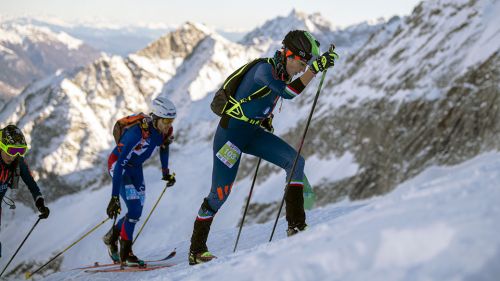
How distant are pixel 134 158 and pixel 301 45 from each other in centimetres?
526

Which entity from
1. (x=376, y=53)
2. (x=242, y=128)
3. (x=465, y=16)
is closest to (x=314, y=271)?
(x=242, y=128)

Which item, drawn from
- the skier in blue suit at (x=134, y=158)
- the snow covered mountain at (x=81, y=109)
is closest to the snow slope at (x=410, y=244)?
the skier in blue suit at (x=134, y=158)

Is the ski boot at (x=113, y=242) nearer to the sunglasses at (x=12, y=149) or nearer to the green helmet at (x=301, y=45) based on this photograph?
the sunglasses at (x=12, y=149)

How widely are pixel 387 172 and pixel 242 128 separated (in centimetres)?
2949

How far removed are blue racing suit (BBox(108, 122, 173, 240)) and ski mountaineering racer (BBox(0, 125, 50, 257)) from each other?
178cm

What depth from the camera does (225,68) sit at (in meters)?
191

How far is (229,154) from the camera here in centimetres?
688

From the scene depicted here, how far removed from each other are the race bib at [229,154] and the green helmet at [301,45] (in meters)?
1.71

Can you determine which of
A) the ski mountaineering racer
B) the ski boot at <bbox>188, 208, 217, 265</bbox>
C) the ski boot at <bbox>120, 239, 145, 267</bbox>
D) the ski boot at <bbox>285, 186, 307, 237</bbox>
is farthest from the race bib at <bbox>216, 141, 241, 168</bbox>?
the ski mountaineering racer

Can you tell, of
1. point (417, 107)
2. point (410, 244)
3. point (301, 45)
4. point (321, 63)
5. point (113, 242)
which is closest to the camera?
point (410, 244)

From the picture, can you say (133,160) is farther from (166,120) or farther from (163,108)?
(163,108)

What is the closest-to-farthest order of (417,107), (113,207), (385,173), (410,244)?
(410,244)
(113,207)
(385,173)
(417,107)

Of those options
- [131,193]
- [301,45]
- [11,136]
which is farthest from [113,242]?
[301,45]

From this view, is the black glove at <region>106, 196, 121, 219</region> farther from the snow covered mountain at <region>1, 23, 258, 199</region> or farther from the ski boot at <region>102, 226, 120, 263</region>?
A: the snow covered mountain at <region>1, 23, 258, 199</region>
